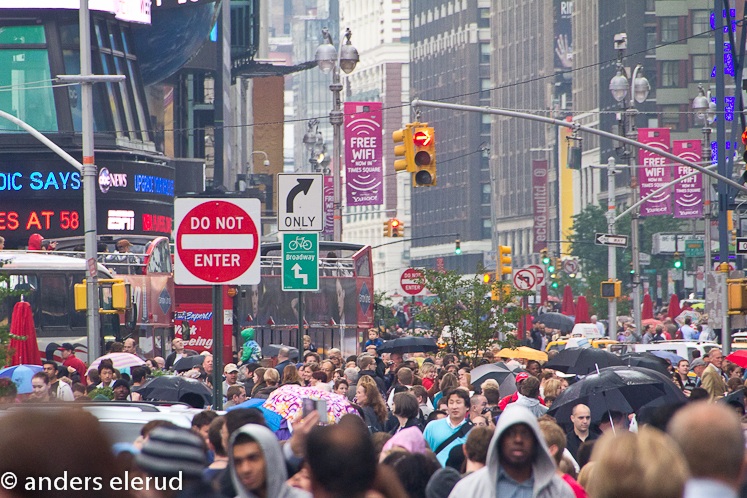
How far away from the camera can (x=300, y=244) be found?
43.9ft

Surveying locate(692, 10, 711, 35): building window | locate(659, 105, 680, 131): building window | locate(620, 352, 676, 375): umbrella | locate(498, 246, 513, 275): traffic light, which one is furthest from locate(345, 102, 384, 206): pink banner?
locate(692, 10, 711, 35): building window

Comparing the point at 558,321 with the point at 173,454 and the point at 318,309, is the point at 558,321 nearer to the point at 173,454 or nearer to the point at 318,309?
the point at 318,309

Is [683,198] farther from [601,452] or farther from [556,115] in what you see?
[556,115]

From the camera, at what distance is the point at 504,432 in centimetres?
555

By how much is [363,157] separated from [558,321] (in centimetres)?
1178

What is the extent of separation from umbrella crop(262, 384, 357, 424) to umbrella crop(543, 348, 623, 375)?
6997 mm

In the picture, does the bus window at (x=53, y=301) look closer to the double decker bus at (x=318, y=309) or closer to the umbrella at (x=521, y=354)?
the double decker bus at (x=318, y=309)

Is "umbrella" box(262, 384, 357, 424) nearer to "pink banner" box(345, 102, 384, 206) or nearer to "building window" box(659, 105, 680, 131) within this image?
"pink banner" box(345, 102, 384, 206)

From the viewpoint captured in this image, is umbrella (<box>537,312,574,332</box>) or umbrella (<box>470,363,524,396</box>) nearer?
umbrella (<box>470,363,524,396</box>)

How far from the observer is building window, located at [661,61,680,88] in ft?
330

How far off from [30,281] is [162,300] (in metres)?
4.14

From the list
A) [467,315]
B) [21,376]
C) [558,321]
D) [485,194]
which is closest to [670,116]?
[485,194]

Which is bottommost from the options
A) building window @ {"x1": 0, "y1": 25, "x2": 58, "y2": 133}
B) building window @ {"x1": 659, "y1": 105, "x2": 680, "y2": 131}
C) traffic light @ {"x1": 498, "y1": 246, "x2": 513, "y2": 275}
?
traffic light @ {"x1": 498, "y1": 246, "x2": 513, "y2": 275}

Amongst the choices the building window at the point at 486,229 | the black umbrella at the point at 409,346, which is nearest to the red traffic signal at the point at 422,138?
the black umbrella at the point at 409,346
